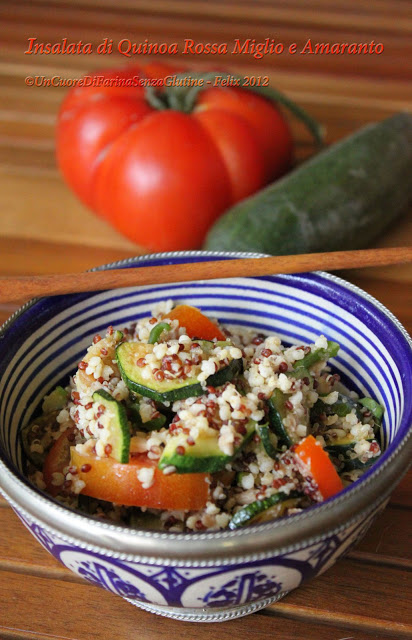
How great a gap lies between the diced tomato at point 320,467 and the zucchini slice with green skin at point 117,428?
0.86 ft

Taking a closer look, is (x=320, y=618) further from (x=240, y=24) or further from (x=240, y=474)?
(x=240, y=24)

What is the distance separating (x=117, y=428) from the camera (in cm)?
108

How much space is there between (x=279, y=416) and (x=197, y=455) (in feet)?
0.52

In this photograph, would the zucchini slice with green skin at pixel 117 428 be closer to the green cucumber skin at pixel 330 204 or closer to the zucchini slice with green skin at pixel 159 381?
the zucchini slice with green skin at pixel 159 381

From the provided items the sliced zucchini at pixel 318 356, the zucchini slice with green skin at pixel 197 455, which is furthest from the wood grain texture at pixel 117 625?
the sliced zucchini at pixel 318 356

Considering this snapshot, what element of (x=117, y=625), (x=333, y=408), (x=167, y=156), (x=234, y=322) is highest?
(x=167, y=156)

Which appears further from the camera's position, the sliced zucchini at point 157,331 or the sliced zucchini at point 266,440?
the sliced zucchini at point 157,331

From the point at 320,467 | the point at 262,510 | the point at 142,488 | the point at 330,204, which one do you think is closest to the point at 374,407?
the point at 320,467

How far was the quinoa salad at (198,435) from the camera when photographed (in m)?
1.05

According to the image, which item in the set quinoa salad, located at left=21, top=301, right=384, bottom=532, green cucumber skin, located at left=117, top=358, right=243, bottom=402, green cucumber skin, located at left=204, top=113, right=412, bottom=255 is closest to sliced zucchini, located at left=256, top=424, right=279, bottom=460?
quinoa salad, located at left=21, top=301, right=384, bottom=532

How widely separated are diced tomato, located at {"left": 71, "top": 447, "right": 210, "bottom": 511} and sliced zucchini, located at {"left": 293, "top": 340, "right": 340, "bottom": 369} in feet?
0.92

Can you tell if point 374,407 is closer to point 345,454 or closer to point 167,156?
point 345,454

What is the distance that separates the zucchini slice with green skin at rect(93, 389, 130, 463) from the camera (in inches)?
41.5

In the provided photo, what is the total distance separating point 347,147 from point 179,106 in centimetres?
54
